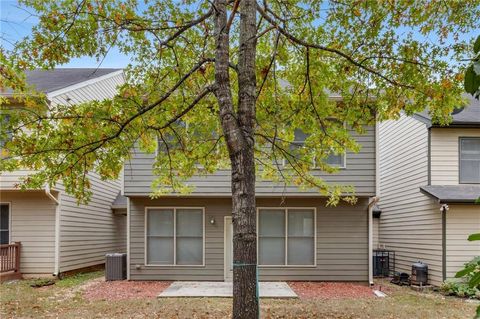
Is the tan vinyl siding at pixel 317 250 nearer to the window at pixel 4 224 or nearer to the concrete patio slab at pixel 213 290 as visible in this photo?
the concrete patio slab at pixel 213 290

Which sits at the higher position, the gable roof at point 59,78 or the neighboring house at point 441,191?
the gable roof at point 59,78

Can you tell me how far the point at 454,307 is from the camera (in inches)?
340

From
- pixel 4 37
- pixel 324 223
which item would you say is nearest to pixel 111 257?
pixel 324 223

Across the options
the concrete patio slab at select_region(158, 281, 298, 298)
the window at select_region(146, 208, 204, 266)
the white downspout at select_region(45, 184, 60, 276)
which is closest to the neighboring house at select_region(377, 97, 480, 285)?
the concrete patio slab at select_region(158, 281, 298, 298)

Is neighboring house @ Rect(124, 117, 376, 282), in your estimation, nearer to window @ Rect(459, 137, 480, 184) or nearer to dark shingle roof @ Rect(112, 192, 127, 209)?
window @ Rect(459, 137, 480, 184)

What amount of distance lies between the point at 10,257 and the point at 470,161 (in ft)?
43.9

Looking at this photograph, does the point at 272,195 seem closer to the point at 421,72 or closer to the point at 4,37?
the point at 421,72

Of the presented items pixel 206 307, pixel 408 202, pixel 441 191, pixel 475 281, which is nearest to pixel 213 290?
pixel 206 307

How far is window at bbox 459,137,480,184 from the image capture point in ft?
37.5

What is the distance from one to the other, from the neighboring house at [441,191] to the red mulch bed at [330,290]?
2.42 meters

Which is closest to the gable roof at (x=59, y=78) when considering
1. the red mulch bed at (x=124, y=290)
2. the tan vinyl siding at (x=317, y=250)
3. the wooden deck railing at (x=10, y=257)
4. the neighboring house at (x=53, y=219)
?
the neighboring house at (x=53, y=219)

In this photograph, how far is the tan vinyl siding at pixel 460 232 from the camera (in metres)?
10.8

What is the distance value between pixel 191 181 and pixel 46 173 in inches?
217

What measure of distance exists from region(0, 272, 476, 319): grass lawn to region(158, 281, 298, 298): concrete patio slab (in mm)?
378
